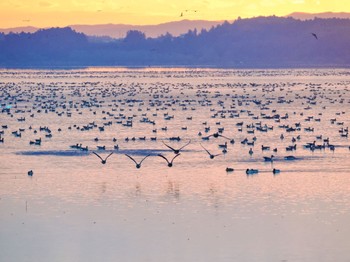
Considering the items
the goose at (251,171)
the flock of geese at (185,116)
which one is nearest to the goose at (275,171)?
the flock of geese at (185,116)

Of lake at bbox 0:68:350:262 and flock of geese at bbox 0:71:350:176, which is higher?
flock of geese at bbox 0:71:350:176

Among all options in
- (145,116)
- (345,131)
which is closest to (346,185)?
(345,131)

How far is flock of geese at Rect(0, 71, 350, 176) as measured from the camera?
56.4m

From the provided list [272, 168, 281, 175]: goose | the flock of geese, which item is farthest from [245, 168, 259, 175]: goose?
[272, 168, 281, 175]: goose

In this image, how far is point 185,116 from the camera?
76312 mm

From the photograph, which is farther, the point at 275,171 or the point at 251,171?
the point at 275,171

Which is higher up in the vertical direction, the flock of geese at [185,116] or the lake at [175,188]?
the flock of geese at [185,116]

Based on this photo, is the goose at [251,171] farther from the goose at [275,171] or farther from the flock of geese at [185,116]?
the goose at [275,171]

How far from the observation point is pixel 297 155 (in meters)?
51.7

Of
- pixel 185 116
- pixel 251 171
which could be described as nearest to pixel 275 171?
pixel 251 171

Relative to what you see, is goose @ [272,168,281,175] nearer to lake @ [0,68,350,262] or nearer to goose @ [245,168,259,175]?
lake @ [0,68,350,262]

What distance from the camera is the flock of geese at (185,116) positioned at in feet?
185

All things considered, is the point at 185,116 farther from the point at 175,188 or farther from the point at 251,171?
the point at 175,188

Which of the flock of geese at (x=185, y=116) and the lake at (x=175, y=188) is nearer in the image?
the lake at (x=175, y=188)
